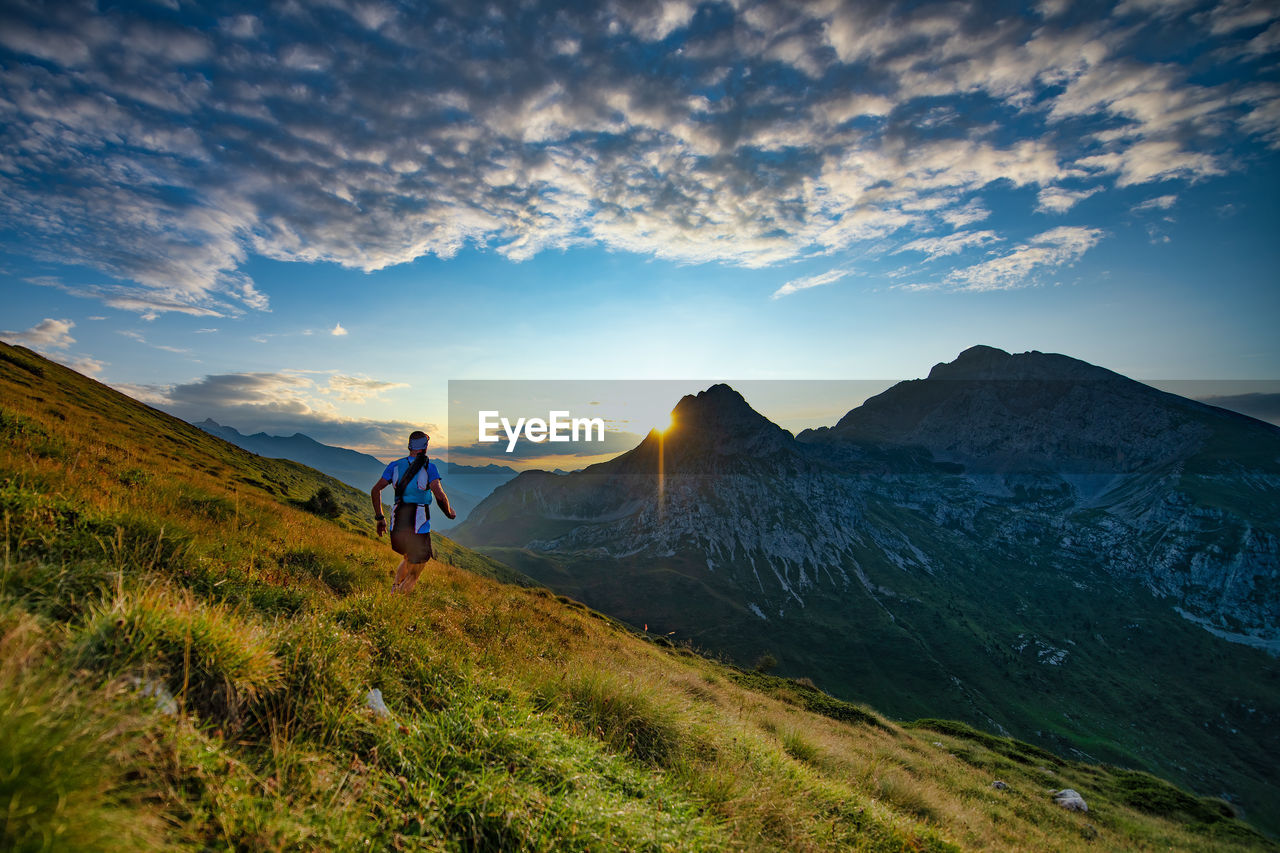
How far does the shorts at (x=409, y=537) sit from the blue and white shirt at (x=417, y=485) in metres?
0.08

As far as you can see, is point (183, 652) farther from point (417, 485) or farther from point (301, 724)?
point (417, 485)

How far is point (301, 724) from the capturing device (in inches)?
152

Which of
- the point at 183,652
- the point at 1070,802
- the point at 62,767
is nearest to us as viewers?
the point at 62,767

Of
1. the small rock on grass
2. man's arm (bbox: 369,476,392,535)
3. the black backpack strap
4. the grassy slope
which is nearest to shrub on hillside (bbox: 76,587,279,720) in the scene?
the grassy slope

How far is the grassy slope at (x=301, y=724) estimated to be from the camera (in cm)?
268

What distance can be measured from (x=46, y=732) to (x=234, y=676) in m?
1.52

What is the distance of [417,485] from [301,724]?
6.58 m

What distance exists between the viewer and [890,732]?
25.0 meters

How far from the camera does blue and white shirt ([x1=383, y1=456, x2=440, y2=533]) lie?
10000 mm

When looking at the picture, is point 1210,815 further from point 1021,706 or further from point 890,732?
point 1021,706

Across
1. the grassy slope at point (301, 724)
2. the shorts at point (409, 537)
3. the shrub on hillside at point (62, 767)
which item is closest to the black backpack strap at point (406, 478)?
the shorts at point (409, 537)

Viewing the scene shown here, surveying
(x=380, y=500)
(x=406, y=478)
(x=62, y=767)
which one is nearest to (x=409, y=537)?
(x=380, y=500)

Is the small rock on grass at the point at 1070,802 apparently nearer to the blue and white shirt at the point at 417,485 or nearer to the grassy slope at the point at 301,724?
the grassy slope at the point at 301,724

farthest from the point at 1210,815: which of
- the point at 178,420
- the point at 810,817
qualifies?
the point at 178,420
